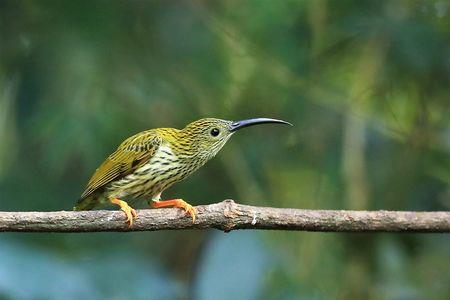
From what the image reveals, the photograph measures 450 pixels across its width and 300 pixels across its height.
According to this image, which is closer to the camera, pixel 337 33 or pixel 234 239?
pixel 234 239

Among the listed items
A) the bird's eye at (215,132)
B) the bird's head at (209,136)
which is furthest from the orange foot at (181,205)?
the bird's eye at (215,132)

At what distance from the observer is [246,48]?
232 inches

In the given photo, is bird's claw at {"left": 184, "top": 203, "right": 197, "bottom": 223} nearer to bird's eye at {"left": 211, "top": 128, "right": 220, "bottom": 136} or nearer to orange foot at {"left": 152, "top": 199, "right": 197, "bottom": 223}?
orange foot at {"left": 152, "top": 199, "right": 197, "bottom": 223}


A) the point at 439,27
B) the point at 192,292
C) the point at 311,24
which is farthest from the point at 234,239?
the point at 439,27

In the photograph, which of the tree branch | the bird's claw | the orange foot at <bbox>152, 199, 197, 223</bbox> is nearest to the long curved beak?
the orange foot at <bbox>152, 199, 197, 223</bbox>

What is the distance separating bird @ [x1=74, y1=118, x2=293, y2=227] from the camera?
14.9ft

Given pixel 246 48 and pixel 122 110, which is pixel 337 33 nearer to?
pixel 246 48

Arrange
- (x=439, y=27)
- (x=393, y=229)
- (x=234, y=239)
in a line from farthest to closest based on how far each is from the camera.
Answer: (x=439, y=27) → (x=234, y=239) → (x=393, y=229)

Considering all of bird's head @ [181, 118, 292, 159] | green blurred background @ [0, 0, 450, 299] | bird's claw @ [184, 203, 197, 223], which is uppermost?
green blurred background @ [0, 0, 450, 299]

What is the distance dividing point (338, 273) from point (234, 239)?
2.60ft

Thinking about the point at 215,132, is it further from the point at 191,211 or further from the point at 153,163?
the point at 191,211

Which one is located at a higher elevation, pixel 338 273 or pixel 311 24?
pixel 311 24

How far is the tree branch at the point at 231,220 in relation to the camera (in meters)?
3.53

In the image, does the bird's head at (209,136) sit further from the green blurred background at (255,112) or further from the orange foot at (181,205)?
the green blurred background at (255,112)
